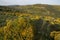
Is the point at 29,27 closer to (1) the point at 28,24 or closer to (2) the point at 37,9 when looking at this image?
(1) the point at 28,24

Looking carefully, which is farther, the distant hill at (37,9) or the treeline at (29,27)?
the distant hill at (37,9)

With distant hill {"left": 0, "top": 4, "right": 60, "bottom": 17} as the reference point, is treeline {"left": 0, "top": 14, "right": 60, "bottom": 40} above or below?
below

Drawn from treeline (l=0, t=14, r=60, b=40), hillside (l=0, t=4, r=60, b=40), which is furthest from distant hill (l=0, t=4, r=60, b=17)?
treeline (l=0, t=14, r=60, b=40)

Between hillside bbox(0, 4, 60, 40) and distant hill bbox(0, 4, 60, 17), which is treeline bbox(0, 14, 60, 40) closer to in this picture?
hillside bbox(0, 4, 60, 40)

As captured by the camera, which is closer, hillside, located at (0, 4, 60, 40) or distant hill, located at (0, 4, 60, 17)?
hillside, located at (0, 4, 60, 40)

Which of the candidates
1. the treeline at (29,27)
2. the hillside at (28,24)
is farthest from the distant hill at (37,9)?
the treeline at (29,27)

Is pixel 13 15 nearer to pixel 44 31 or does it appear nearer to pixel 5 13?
pixel 5 13

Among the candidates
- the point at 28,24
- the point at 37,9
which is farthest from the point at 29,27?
the point at 37,9

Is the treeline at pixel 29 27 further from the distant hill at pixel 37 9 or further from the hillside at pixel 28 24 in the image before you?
the distant hill at pixel 37 9
